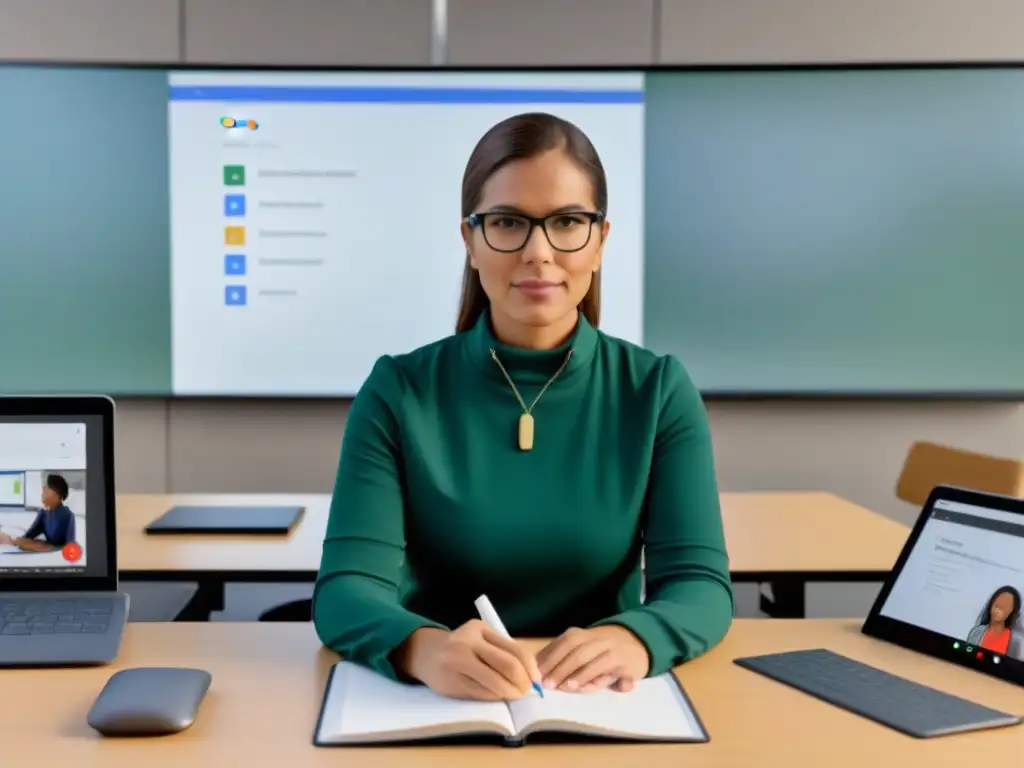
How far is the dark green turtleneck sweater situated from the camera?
3.98 ft

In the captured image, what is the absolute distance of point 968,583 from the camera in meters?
1.09

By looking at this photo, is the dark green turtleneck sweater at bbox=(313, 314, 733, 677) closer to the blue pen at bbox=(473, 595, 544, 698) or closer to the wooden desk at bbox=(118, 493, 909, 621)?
the blue pen at bbox=(473, 595, 544, 698)

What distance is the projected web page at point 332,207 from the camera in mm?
3145

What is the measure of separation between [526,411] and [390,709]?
0.49 metres

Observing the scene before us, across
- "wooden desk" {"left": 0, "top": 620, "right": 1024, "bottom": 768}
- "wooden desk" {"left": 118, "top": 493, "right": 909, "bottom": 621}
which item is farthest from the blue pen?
"wooden desk" {"left": 118, "top": 493, "right": 909, "bottom": 621}

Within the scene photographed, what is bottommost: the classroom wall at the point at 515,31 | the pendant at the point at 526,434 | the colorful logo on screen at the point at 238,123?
the pendant at the point at 526,434

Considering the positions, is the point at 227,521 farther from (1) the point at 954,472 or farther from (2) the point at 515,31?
(2) the point at 515,31

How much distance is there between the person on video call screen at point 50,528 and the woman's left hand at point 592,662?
0.63m

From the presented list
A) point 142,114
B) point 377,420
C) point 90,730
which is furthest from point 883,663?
point 142,114

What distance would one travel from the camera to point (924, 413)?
3.28 metres

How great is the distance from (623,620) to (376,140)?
2447 mm

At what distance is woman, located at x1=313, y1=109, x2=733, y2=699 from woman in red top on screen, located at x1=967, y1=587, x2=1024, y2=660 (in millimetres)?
288

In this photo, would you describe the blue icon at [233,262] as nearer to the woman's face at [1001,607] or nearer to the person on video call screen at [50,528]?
the person on video call screen at [50,528]

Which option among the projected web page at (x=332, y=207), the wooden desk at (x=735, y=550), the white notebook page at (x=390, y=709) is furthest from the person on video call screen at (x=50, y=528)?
the projected web page at (x=332, y=207)
